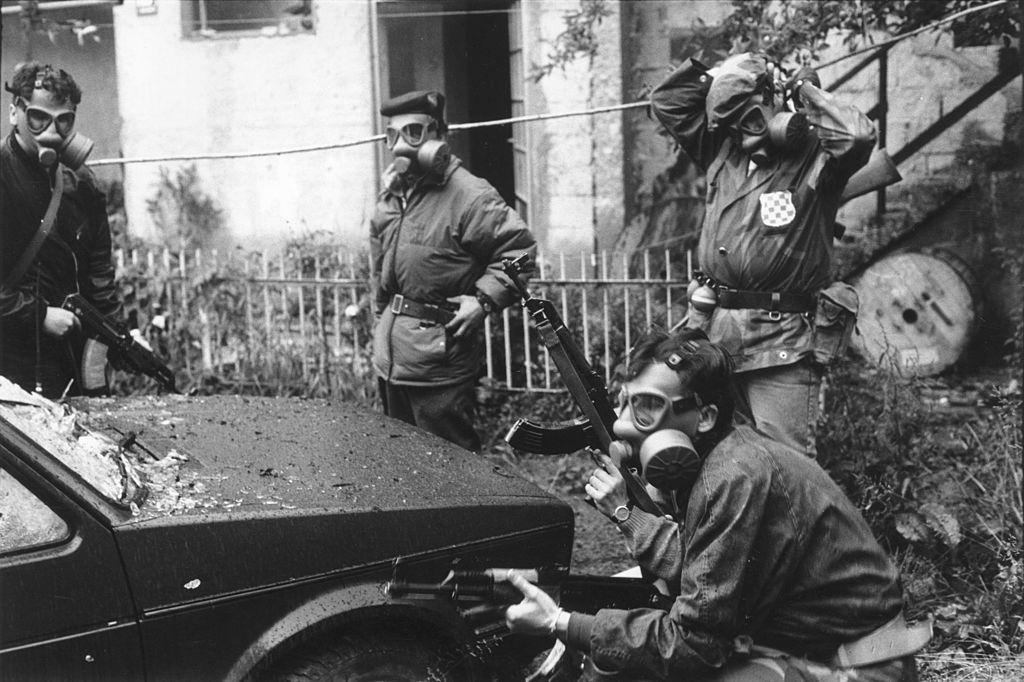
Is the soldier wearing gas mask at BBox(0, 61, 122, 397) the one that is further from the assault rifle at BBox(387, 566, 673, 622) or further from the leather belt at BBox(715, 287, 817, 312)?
the leather belt at BBox(715, 287, 817, 312)

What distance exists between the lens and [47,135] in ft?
17.8

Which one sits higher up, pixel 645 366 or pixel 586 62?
pixel 586 62

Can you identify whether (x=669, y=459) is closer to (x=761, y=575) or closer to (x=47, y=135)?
(x=761, y=575)

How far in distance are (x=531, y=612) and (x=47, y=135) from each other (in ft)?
12.0

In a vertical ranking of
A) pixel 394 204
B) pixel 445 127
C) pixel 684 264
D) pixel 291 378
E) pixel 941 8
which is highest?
pixel 941 8

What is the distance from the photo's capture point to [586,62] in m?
8.12

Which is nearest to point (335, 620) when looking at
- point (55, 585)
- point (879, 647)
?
point (55, 585)

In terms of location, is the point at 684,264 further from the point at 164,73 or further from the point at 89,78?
the point at 89,78

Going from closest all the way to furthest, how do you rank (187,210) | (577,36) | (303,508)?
(303,508) → (577,36) → (187,210)

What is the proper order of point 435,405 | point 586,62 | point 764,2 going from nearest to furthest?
point 435,405 → point 764,2 → point 586,62

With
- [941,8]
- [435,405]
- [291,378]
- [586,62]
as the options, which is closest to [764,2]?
[941,8]

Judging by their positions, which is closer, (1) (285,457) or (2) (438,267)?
(1) (285,457)

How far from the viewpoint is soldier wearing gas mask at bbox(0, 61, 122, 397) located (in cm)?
541

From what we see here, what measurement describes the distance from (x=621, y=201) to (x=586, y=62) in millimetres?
998
